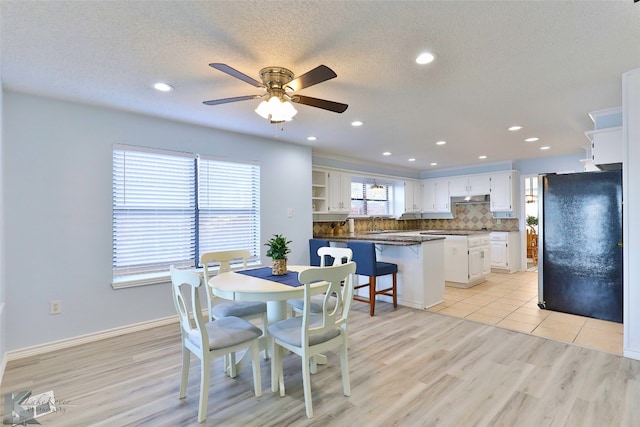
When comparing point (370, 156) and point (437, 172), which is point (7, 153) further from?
point (437, 172)

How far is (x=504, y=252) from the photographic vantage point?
6.51 metres

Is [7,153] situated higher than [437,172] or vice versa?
[437,172]

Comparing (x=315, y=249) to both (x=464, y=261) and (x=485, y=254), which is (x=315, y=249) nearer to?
(x=464, y=261)

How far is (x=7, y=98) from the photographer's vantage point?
2.78m

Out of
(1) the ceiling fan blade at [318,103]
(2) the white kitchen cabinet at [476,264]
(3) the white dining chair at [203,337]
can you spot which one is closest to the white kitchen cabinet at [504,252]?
(2) the white kitchen cabinet at [476,264]

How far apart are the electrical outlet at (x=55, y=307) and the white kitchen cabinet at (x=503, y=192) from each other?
709 cm

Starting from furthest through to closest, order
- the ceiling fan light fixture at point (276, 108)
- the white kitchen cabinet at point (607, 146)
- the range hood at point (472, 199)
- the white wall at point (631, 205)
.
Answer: the range hood at point (472, 199), the white kitchen cabinet at point (607, 146), the white wall at point (631, 205), the ceiling fan light fixture at point (276, 108)

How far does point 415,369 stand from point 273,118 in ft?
7.26

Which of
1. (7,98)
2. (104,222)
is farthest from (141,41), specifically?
(104,222)

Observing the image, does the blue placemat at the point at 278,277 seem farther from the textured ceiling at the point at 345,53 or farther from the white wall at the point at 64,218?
the textured ceiling at the point at 345,53

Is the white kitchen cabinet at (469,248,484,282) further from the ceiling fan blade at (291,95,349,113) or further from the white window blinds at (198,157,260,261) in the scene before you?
the ceiling fan blade at (291,95,349,113)

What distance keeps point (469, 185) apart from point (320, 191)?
3496 mm

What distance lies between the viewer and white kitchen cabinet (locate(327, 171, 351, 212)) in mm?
5730

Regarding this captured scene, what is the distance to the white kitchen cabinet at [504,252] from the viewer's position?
6.48 meters
